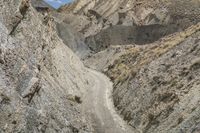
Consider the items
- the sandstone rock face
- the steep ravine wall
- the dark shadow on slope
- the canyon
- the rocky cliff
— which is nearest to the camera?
the sandstone rock face

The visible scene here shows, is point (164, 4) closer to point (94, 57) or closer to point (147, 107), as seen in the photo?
point (94, 57)

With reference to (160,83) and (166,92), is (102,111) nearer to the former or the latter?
(160,83)

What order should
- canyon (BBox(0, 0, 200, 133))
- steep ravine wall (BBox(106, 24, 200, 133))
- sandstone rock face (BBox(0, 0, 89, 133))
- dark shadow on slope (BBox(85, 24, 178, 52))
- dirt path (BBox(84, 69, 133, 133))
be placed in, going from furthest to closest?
1. dark shadow on slope (BBox(85, 24, 178, 52))
2. dirt path (BBox(84, 69, 133, 133))
3. steep ravine wall (BBox(106, 24, 200, 133))
4. canyon (BBox(0, 0, 200, 133))
5. sandstone rock face (BBox(0, 0, 89, 133))

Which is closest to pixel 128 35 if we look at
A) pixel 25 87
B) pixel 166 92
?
pixel 166 92

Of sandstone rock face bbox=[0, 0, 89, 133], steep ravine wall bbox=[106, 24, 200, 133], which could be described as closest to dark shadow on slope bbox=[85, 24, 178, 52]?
steep ravine wall bbox=[106, 24, 200, 133]

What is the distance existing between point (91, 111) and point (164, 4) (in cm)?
A: 12788

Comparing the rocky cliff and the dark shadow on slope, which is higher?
the rocky cliff

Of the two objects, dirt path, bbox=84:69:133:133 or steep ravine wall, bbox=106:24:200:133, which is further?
dirt path, bbox=84:69:133:133

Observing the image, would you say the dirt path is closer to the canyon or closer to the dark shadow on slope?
the canyon

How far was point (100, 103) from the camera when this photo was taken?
54469mm

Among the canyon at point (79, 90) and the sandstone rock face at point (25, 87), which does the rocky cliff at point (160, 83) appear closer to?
the canyon at point (79, 90)

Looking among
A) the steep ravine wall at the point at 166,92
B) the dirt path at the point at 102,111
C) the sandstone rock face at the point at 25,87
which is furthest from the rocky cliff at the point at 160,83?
the sandstone rock face at the point at 25,87

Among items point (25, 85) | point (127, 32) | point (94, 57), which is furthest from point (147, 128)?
point (127, 32)

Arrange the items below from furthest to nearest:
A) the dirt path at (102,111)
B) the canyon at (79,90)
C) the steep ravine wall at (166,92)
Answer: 1. the dirt path at (102,111)
2. the steep ravine wall at (166,92)
3. the canyon at (79,90)
